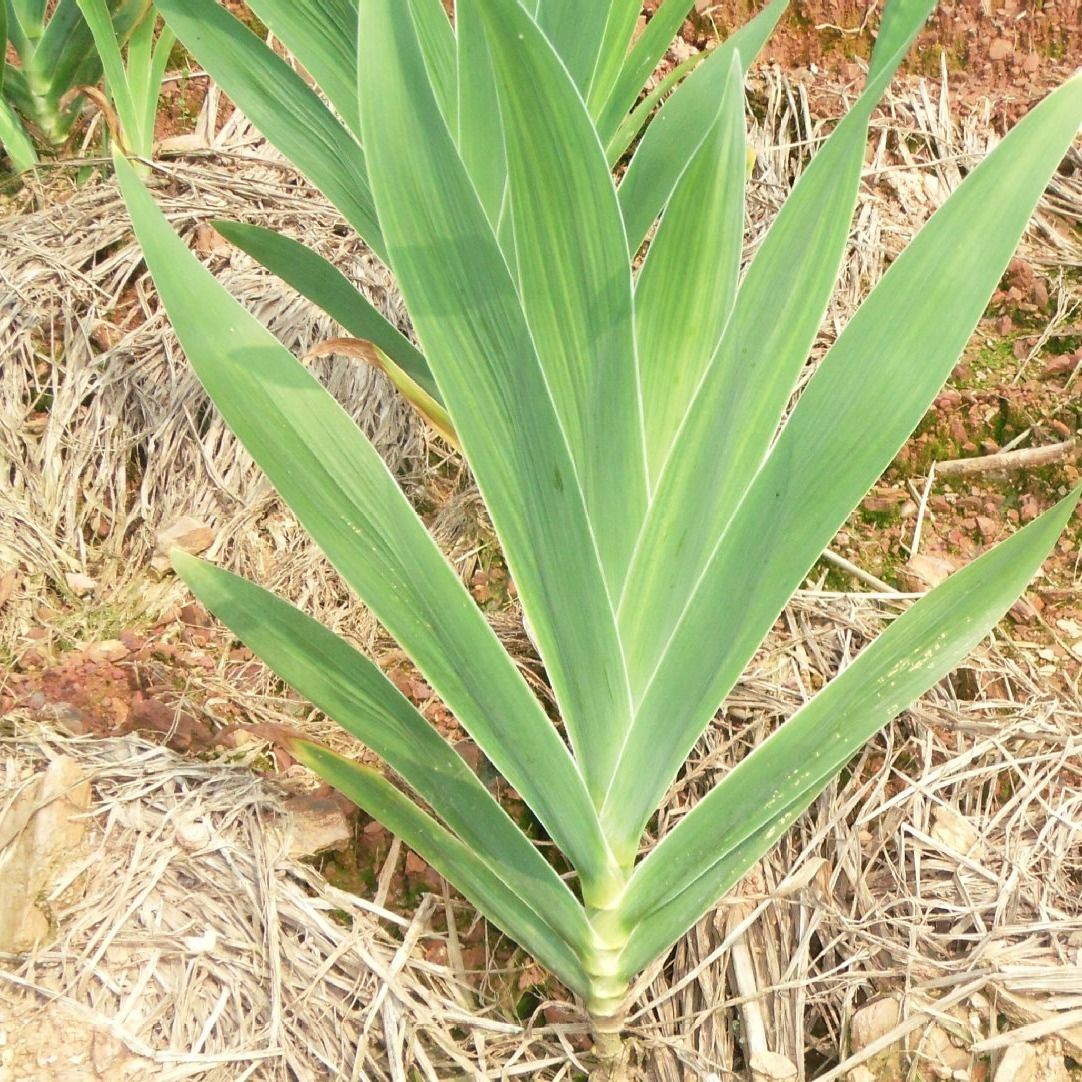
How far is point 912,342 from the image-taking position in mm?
668

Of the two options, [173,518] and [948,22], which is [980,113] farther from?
[173,518]

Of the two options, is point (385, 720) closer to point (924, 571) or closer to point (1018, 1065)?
point (1018, 1065)

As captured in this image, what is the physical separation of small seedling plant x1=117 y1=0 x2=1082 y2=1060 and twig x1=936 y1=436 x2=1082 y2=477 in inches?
26.3

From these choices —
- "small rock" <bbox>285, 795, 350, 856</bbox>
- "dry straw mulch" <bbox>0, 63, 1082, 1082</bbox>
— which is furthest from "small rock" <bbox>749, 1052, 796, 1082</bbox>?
"small rock" <bbox>285, 795, 350, 856</bbox>

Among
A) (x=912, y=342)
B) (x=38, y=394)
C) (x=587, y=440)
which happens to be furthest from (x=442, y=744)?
(x=38, y=394)

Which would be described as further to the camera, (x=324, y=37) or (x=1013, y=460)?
(x=1013, y=460)

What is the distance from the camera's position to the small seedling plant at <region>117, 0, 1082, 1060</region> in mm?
645

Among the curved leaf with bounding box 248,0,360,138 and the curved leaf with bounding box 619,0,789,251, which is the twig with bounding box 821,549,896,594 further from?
→ the curved leaf with bounding box 248,0,360,138

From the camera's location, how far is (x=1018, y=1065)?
0.85m

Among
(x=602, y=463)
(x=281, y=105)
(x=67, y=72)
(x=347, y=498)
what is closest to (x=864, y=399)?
(x=602, y=463)

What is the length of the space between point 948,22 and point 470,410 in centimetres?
Result: 170

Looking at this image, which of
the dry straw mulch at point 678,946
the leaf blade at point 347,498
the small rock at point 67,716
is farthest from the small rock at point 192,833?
the leaf blade at point 347,498

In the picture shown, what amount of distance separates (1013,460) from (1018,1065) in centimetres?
78

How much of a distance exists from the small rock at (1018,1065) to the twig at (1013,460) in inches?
29.7
